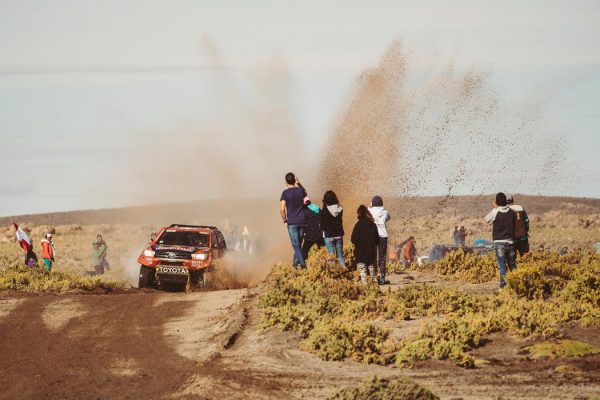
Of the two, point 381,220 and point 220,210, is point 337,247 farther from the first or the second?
point 220,210

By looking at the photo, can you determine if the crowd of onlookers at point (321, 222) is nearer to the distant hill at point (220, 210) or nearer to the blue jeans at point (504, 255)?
the blue jeans at point (504, 255)

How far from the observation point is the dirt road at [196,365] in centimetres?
1089

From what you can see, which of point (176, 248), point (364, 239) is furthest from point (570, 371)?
point (176, 248)

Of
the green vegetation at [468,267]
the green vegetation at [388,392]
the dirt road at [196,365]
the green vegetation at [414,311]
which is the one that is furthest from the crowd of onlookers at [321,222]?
the green vegetation at [388,392]

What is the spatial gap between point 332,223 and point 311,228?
0.68 metres

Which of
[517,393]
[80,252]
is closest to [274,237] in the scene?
[80,252]

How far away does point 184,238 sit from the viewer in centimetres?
2353

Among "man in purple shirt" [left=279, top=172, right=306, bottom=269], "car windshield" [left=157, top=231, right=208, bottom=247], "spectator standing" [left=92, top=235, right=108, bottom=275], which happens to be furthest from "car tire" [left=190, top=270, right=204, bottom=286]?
"spectator standing" [left=92, top=235, right=108, bottom=275]

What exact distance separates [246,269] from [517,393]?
51.9 feet

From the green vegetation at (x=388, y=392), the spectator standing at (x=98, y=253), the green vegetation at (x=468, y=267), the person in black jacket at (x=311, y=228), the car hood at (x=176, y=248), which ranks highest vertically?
the person in black jacket at (x=311, y=228)

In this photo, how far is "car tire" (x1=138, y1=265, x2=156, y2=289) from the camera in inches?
902

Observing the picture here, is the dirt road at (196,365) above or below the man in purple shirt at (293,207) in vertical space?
below

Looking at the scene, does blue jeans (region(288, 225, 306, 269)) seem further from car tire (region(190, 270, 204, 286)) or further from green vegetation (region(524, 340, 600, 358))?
green vegetation (region(524, 340, 600, 358))

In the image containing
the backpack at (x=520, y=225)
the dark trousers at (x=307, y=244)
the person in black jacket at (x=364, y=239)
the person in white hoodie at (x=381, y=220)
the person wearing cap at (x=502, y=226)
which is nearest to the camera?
the person wearing cap at (x=502, y=226)
